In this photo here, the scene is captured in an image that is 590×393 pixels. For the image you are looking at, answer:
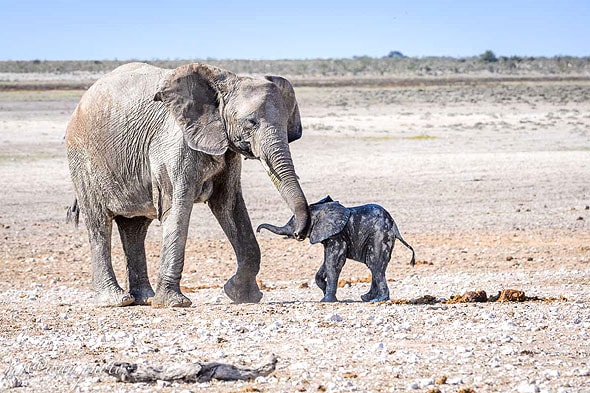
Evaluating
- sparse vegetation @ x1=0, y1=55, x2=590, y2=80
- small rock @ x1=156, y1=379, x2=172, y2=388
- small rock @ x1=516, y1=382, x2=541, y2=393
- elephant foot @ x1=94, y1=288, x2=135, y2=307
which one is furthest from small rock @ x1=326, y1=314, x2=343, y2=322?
sparse vegetation @ x1=0, y1=55, x2=590, y2=80

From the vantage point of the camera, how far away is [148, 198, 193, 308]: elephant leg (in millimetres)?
12250

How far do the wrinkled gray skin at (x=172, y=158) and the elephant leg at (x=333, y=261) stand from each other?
1.72 feet

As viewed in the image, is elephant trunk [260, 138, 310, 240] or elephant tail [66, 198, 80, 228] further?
elephant tail [66, 198, 80, 228]

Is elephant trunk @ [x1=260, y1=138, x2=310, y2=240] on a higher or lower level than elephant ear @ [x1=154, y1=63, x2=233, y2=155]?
lower

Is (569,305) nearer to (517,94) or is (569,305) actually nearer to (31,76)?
(517,94)

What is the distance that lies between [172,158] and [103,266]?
1.98 meters

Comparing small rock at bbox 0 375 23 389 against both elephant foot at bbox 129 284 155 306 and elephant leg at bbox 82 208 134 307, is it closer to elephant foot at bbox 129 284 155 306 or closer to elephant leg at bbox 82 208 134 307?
elephant leg at bbox 82 208 134 307

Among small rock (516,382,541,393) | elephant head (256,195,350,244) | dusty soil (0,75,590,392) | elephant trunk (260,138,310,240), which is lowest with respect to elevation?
dusty soil (0,75,590,392)

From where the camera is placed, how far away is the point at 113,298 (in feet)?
44.6

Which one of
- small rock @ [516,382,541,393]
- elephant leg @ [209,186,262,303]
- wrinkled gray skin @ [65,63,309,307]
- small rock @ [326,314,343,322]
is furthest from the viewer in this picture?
elephant leg @ [209,186,262,303]

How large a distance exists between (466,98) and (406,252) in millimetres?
35940

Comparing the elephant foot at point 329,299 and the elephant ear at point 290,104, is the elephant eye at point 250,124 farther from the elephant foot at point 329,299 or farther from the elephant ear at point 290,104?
the elephant foot at point 329,299

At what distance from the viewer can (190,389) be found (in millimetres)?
8609

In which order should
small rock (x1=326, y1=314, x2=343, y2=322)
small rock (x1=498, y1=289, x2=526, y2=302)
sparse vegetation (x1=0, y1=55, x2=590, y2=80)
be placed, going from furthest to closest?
sparse vegetation (x1=0, y1=55, x2=590, y2=80)
small rock (x1=498, y1=289, x2=526, y2=302)
small rock (x1=326, y1=314, x2=343, y2=322)
